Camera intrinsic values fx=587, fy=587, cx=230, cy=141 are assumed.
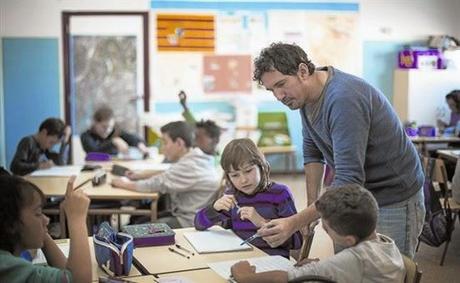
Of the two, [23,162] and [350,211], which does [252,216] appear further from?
[23,162]

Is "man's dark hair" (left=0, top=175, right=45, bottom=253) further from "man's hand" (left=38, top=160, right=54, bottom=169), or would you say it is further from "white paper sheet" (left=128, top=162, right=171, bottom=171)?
"man's hand" (left=38, top=160, right=54, bottom=169)

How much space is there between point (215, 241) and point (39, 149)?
2.76 metres

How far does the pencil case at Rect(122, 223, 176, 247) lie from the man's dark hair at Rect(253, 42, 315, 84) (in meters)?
0.79

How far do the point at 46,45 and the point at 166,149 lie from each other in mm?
4256

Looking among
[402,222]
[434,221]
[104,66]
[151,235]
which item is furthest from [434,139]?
[151,235]

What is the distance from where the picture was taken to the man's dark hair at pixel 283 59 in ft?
6.47

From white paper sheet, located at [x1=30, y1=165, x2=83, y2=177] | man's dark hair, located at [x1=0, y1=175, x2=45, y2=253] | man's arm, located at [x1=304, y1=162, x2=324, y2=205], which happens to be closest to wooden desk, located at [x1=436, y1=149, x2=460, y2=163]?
man's arm, located at [x1=304, y1=162, x2=324, y2=205]

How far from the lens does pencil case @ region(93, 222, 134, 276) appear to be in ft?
6.51

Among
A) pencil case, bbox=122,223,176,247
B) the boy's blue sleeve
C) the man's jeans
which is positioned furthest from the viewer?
the boy's blue sleeve

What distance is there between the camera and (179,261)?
215cm

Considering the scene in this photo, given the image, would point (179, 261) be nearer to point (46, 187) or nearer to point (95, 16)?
point (46, 187)

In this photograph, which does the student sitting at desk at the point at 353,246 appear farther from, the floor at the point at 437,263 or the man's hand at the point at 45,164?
the man's hand at the point at 45,164

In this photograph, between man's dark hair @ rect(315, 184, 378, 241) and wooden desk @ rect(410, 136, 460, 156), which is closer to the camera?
man's dark hair @ rect(315, 184, 378, 241)

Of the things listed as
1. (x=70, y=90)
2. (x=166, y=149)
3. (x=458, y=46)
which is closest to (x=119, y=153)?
(x=166, y=149)
